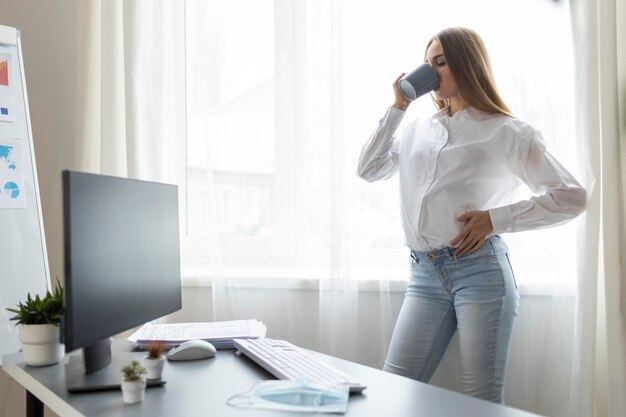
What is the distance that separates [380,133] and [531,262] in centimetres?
69

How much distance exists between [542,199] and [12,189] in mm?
1756

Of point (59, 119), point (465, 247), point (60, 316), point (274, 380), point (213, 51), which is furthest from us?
point (59, 119)

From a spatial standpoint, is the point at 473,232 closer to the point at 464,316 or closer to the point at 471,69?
the point at 464,316

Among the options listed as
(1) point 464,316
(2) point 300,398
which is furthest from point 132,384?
(1) point 464,316

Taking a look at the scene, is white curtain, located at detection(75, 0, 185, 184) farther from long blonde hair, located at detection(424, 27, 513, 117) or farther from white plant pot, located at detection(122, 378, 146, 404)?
white plant pot, located at detection(122, 378, 146, 404)

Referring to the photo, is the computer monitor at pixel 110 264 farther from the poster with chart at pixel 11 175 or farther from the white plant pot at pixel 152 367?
the poster with chart at pixel 11 175

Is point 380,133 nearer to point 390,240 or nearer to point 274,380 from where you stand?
point 390,240

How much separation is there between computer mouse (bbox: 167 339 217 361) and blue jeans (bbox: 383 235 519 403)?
66 centimetres

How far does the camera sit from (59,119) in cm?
255

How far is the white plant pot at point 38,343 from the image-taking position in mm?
1340

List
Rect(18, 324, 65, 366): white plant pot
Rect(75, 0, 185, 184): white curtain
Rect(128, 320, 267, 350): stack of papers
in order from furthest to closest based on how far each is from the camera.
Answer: Rect(75, 0, 185, 184): white curtain < Rect(128, 320, 267, 350): stack of papers < Rect(18, 324, 65, 366): white plant pot

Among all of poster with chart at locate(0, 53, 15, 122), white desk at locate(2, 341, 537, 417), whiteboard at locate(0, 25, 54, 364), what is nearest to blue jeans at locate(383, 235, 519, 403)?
white desk at locate(2, 341, 537, 417)

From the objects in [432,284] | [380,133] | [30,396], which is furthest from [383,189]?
[30,396]

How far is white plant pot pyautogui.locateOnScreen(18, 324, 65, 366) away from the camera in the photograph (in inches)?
52.7
